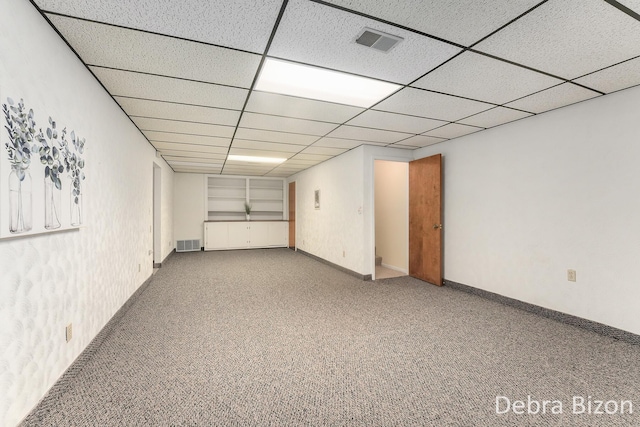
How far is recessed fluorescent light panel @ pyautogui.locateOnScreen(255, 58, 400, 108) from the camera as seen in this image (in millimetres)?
2250

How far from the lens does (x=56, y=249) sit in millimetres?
1780

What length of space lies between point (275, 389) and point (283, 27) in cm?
225

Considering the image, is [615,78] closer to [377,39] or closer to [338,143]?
[377,39]

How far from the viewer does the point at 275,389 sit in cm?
181

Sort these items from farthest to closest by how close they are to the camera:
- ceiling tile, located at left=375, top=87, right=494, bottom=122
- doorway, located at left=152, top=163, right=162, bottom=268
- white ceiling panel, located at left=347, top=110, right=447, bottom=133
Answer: doorway, located at left=152, top=163, right=162, bottom=268
white ceiling panel, located at left=347, top=110, right=447, bottom=133
ceiling tile, located at left=375, top=87, right=494, bottom=122

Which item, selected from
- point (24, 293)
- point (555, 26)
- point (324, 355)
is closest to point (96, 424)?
point (24, 293)

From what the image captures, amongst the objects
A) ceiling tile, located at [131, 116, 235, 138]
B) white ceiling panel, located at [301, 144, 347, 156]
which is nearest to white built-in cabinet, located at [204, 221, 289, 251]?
white ceiling panel, located at [301, 144, 347, 156]

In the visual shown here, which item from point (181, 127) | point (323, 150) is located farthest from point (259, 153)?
point (181, 127)

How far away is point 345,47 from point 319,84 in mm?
621

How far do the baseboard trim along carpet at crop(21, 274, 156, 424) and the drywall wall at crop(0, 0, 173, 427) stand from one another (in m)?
0.04

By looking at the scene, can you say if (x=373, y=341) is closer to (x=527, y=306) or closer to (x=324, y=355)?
(x=324, y=355)

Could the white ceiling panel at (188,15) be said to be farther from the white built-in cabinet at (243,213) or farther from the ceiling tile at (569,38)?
the white built-in cabinet at (243,213)

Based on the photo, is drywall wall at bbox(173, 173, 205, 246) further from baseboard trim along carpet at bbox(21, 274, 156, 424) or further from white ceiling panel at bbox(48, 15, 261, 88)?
white ceiling panel at bbox(48, 15, 261, 88)

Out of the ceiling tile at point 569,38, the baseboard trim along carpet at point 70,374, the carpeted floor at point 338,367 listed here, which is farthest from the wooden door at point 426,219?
the baseboard trim along carpet at point 70,374
